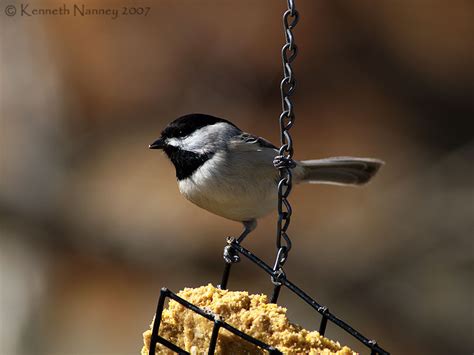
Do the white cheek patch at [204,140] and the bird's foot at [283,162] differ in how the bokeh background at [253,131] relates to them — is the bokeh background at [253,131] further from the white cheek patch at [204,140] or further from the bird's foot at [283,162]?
the bird's foot at [283,162]

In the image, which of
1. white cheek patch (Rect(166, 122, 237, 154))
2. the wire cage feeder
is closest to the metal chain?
the wire cage feeder

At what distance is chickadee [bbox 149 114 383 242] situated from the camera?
372 cm

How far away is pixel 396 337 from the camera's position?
621 cm

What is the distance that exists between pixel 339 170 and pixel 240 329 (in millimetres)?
2144

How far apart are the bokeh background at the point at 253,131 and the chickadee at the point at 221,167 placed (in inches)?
92.5

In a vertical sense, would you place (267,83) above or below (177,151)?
above

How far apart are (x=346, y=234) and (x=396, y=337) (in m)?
0.90

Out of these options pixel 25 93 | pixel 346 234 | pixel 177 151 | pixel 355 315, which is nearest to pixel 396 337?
pixel 355 315

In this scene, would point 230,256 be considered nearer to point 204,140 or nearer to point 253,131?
Answer: point 204,140

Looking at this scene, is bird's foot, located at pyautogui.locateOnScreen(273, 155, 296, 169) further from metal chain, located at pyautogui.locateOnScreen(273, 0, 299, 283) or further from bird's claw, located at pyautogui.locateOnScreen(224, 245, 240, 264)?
bird's claw, located at pyautogui.locateOnScreen(224, 245, 240, 264)

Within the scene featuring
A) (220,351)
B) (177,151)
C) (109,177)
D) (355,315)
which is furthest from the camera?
(109,177)

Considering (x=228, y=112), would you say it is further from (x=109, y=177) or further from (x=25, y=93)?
(x=25, y=93)

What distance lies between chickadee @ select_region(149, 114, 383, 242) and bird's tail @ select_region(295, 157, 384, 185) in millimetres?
591

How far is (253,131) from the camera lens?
20.7 ft
